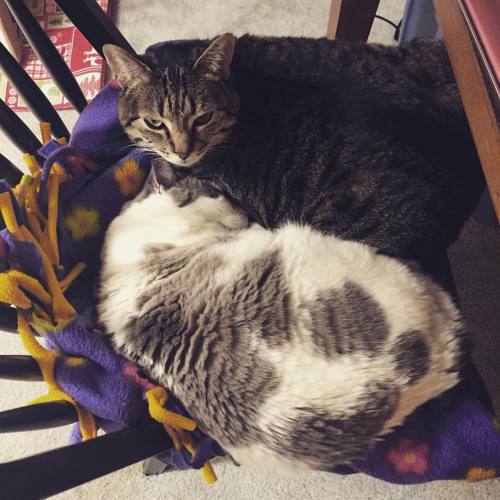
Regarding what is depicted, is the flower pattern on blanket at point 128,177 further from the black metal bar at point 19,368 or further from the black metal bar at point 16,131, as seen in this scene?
the black metal bar at point 19,368

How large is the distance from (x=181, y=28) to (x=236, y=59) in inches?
34.7

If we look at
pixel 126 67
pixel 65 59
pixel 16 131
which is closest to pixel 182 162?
pixel 126 67

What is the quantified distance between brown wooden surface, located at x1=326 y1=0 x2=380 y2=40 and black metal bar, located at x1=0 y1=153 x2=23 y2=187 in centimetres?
85

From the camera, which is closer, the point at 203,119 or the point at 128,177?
the point at 203,119

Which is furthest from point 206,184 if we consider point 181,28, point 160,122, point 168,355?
point 181,28

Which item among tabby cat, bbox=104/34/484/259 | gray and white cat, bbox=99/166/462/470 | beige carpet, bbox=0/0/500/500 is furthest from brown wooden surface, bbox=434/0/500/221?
beige carpet, bbox=0/0/500/500

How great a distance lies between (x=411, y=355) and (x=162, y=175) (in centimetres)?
59

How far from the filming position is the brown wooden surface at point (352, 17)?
1.20 m

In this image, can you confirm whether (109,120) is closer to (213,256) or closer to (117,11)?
(213,256)

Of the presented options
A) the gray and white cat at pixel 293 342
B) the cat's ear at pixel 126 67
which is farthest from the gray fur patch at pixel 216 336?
the cat's ear at pixel 126 67

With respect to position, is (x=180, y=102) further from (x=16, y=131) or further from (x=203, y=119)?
(x=16, y=131)

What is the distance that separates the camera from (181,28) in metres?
1.75

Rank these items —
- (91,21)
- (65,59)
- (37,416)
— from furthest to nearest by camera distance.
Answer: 1. (65,59)
2. (91,21)
3. (37,416)

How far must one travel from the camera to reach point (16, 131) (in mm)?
971
